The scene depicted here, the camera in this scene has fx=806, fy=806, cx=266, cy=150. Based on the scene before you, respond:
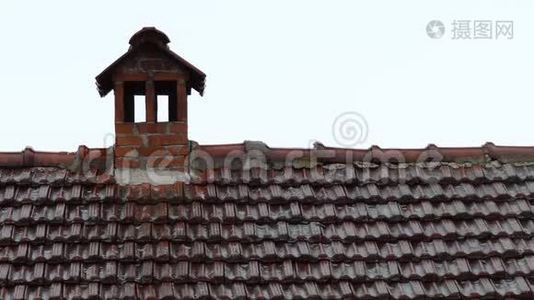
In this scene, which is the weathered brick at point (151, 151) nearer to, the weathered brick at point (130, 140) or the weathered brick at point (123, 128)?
the weathered brick at point (130, 140)

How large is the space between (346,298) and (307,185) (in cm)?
134

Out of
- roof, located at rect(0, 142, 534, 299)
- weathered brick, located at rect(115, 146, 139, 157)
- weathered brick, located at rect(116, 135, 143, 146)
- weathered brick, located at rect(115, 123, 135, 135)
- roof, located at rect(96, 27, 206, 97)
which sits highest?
roof, located at rect(96, 27, 206, 97)

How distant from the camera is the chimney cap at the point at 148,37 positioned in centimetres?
723

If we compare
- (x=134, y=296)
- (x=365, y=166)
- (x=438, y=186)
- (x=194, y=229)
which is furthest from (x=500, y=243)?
(x=134, y=296)

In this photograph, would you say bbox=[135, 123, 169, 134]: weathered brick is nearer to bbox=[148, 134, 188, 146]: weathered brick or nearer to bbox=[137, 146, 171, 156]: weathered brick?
bbox=[148, 134, 188, 146]: weathered brick

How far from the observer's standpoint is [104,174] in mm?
7090

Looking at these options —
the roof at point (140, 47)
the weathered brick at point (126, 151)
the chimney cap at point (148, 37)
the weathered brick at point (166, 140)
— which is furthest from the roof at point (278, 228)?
the chimney cap at point (148, 37)

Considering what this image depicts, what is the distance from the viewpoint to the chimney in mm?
7223

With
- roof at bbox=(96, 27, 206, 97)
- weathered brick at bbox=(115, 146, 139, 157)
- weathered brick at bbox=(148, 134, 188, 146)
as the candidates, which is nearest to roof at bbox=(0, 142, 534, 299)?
weathered brick at bbox=(115, 146, 139, 157)

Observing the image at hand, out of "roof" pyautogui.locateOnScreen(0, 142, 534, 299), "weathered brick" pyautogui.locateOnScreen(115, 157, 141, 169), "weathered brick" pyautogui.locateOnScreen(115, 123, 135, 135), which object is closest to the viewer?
"roof" pyautogui.locateOnScreen(0, 142, 534, 299)

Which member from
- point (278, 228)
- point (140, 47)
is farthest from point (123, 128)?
point (278, 228)

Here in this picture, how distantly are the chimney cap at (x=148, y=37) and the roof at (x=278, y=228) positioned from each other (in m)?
1.03

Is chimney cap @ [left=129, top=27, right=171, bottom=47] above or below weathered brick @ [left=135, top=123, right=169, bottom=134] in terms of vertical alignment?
above

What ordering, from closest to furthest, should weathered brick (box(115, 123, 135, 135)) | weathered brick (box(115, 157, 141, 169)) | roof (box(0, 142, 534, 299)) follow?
1. roof (box(0, 142, 534, 299))
2. weathered brick (box(115, 157, 141, 169))
3. weathered brick (box(115, 123, 135, 135))
